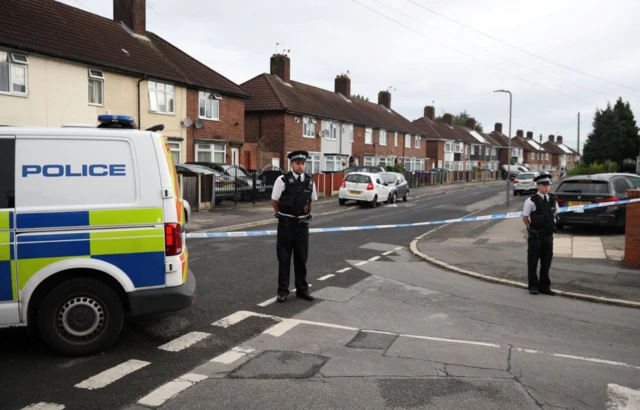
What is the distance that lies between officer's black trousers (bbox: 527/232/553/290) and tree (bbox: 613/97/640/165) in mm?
54166

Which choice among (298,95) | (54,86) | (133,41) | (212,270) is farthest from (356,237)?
(298,95)

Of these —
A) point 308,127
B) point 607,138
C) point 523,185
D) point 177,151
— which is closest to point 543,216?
point 177,151

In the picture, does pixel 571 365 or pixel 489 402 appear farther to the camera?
pixel 571 365

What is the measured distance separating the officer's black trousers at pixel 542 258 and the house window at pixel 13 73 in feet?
60.5

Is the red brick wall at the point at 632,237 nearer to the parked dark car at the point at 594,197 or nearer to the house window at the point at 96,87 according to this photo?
the parked dark car at the point at 594,197

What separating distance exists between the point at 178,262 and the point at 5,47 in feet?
57.9

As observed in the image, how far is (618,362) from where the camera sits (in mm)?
5102

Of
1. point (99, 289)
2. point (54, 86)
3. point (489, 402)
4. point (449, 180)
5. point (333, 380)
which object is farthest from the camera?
point (449, 180)

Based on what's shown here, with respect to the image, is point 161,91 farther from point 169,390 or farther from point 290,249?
point 169,390

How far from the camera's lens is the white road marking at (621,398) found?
13.4 ft

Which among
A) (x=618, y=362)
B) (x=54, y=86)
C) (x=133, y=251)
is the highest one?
(x=54, y=86)

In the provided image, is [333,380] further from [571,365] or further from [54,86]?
[54,86]

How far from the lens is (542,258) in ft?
26.6

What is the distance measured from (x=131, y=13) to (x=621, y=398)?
28574 millimetres
